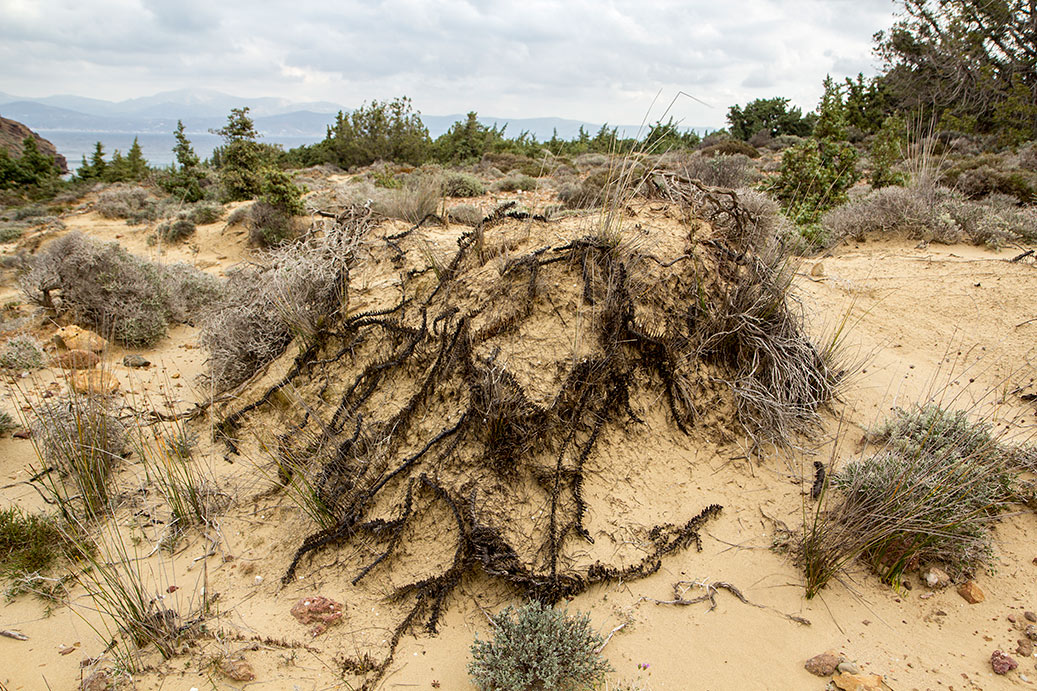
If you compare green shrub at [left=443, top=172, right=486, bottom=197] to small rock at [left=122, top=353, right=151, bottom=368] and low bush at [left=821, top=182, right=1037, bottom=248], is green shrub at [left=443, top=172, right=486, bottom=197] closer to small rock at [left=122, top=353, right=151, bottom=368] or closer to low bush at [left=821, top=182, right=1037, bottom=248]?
low bush at [left=821, top=182, right=1037, bottom=248]

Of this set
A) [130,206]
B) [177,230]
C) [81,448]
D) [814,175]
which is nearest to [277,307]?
[81,448]

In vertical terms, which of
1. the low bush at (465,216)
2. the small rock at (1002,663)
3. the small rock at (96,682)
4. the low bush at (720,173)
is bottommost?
the small rock at (96,682)

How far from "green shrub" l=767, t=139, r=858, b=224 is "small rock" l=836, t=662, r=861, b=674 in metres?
5.61

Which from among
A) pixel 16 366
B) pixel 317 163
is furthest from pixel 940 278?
pixel 317 163

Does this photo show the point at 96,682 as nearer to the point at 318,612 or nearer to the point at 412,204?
the point at 318,612

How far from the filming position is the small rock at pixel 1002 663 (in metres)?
2.25

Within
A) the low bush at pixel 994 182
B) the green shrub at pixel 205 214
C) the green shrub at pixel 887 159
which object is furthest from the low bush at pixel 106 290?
the low bush at pixel 994 182

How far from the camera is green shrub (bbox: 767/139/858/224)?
7014mm

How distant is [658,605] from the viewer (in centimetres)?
263

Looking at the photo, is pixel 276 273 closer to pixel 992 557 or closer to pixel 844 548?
pixel 844 548

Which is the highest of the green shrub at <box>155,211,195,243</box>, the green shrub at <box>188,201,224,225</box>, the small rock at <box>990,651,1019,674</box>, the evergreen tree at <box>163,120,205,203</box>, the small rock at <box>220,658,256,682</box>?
the evergreen tree at <box>163,120,205,203</box>

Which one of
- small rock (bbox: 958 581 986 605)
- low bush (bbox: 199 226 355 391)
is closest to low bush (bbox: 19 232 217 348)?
low bush (bbox: 199 226 355 391)

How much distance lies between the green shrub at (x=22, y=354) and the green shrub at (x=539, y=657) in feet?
15.3

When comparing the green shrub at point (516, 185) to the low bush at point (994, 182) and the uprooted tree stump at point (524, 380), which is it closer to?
the low bush at point (994, 182)
